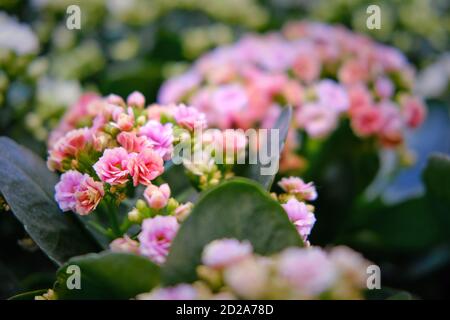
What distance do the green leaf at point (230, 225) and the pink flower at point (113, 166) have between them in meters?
0.09

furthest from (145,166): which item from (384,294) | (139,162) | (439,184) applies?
(439,184)

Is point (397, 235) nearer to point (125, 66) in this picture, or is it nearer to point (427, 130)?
point (427, 130)

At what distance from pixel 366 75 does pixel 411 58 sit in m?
0.54

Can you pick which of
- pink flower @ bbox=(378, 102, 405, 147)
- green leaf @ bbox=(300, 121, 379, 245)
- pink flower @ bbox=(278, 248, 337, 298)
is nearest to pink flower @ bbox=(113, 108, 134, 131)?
pink flower @ bbox=(278, 248, 337, 298)

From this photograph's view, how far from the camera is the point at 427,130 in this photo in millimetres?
Answer: 1069

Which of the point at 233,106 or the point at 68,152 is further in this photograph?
the point at 233,106

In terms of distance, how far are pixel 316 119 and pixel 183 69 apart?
36 centimetres

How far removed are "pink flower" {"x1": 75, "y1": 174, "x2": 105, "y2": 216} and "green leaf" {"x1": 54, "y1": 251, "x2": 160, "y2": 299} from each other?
0.18 ft

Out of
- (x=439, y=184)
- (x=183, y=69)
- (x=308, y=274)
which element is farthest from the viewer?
(x=183, y=69)

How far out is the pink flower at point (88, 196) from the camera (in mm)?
480

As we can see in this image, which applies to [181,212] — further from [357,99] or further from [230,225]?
[357,99]

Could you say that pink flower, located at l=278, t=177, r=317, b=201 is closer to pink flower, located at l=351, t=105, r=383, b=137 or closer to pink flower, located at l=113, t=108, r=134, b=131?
pink flower, located at l=113, t=108, r=134, b=131

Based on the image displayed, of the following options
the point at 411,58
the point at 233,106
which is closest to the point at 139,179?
the point at 233,106

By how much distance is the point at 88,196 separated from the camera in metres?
0.48
